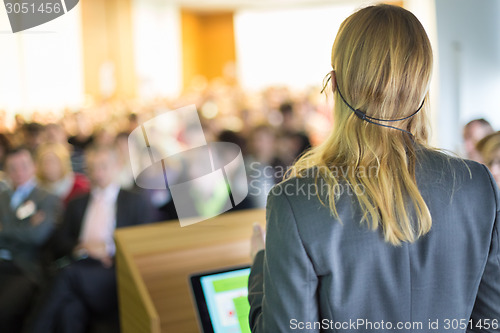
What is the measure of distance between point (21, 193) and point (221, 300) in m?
2.54

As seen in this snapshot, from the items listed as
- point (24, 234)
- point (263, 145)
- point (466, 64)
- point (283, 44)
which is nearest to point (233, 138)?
point (263, 145)

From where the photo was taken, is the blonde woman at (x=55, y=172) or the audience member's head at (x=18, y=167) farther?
the blonde woman at (x=55, y=172)

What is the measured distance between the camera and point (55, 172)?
3.55 m

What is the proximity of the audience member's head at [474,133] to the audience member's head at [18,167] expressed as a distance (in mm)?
2704

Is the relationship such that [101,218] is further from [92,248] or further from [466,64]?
[466,64]

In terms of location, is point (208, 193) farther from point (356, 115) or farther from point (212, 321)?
point (356, 115)

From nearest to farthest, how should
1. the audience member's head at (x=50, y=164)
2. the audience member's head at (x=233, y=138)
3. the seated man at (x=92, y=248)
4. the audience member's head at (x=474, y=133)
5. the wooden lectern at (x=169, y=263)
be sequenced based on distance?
the wooden lectern at (x=169, y=263), the audience member's head at (x=474, y=133), the seated man at (x=92, y=248), the audience member's head at (x=50, y=164), the audience member's head at (x=233, y=138)

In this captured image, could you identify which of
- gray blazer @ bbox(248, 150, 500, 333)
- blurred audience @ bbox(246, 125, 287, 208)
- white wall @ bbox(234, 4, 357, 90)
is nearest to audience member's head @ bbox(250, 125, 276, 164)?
blurred audience @ bbox(246, 125, 287, 208)

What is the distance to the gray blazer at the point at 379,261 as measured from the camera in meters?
0.78

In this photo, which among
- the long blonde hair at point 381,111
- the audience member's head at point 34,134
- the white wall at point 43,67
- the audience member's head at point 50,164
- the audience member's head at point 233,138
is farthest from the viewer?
the white wall at point 43,67

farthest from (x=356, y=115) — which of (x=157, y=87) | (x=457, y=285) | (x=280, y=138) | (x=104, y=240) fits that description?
(x=157, y=87)

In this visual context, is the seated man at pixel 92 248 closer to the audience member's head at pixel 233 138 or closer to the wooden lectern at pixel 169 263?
the wooden lectern at pixel 169 263

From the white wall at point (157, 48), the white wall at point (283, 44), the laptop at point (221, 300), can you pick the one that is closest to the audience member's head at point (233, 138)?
the laptop at point (221, 300)

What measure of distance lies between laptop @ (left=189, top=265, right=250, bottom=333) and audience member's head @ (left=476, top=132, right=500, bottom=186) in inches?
36.0
